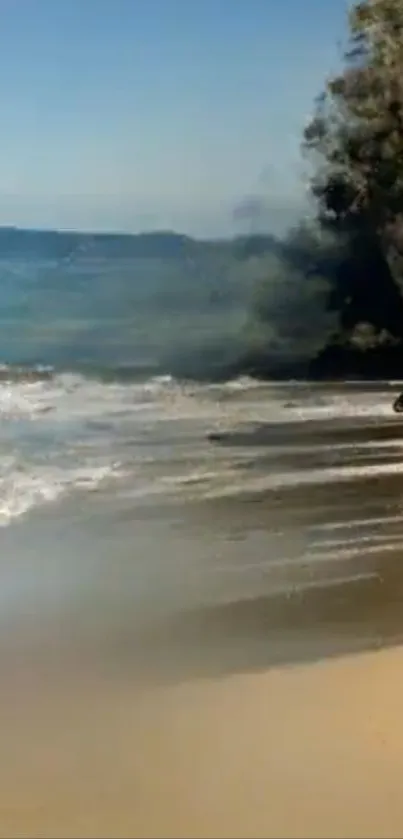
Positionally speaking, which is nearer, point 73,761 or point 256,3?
point 73,761

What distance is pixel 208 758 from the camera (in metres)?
1.57

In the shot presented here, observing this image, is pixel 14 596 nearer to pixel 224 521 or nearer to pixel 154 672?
pixel 154 672

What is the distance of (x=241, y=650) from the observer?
167 centimetres

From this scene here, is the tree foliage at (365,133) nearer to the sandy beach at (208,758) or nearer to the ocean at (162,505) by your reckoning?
the ocean at (162,505)

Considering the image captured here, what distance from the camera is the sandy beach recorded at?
4.91 ft

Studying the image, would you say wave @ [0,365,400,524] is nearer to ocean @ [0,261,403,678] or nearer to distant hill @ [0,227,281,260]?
ocean @ [0,261,403,678]

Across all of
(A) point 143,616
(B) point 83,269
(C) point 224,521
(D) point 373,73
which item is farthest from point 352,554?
(D) point 373,73

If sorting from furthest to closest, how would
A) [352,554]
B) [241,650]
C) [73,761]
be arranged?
[352,554]
[241,650]
[73,761]

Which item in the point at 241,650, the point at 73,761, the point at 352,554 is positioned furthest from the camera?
the point at 352,554

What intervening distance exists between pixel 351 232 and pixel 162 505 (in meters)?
0.57

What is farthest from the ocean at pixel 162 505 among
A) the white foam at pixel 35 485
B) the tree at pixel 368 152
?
the tree at pixel 368 152

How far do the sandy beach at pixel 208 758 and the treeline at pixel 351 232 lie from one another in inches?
21.4

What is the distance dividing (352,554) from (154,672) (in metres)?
0.38

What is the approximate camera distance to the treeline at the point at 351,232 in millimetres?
1840
